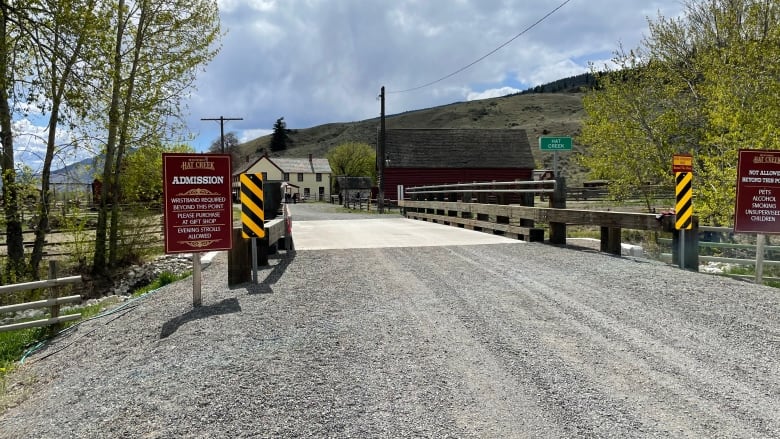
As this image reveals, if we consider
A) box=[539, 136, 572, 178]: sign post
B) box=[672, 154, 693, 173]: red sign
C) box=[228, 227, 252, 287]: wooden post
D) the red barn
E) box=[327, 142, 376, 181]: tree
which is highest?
box=[327, 142, 376, 181]: tree

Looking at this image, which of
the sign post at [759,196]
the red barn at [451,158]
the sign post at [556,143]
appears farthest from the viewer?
the red barn at [451,158]

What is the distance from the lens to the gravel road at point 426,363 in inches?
131

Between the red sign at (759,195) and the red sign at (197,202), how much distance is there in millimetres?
7618

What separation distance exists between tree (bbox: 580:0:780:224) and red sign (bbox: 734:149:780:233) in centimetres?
571

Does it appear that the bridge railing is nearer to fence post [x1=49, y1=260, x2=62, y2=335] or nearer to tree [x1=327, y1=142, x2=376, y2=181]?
fence post [x1=49, y1=260, x2=62, y2=335]

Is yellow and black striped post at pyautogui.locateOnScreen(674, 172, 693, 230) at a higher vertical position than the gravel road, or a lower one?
higher

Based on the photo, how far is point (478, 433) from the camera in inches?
124

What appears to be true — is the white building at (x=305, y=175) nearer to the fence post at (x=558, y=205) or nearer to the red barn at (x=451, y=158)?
the red barn at (x=451, y=158)

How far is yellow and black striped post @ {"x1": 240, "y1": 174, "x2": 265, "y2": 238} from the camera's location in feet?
24.7

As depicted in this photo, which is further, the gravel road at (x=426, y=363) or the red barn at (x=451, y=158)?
the red barn at (x=451, y=158)

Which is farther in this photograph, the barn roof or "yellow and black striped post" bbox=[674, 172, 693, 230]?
the barn roof

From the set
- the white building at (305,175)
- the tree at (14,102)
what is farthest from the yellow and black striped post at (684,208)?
the white building at (305,175)

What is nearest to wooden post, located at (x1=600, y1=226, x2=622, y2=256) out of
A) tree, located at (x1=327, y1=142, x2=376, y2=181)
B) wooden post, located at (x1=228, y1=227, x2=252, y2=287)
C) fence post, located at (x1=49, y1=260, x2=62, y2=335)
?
wooden post, located at (x1=228, y1=227, x2=252, y2=287)

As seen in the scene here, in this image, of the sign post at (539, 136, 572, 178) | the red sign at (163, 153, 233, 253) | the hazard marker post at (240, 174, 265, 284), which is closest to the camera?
the red sign at (163, 153, 233, 253)
